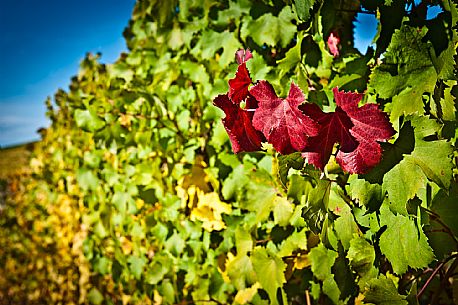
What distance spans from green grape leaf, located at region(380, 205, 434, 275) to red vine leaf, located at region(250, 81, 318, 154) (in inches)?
13.5

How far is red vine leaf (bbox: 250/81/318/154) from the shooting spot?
0.88 metres

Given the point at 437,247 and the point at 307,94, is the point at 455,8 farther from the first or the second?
the point at 437,247

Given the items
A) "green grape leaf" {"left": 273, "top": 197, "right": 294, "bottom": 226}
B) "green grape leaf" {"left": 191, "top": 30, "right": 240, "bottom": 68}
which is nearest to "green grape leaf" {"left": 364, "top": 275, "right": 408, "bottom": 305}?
"green grape leaf" {"left": 273, "top": 197, "right": 294, "bottom": 226}

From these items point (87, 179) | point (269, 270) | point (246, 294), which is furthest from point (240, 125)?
point (87, 179)

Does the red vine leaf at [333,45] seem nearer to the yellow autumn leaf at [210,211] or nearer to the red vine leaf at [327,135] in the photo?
the red vine leaf at [327,135]

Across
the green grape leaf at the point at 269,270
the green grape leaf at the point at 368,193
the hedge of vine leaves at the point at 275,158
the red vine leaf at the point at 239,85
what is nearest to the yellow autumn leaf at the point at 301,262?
the hedge of vine leaves at the point at 275,158

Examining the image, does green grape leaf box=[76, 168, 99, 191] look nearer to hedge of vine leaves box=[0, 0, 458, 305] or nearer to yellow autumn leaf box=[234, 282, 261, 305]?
hedge of vine leaves box=[0, 0, 458, 305]

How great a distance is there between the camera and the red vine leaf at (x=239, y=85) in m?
0.92

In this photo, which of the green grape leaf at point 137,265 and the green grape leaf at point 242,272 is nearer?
the green grape leaf at point 242,272

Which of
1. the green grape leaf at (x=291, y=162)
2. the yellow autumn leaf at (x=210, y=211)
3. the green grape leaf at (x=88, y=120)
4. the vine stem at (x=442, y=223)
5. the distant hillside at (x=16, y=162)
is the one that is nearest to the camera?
the green grape leaf at (x=291, y=162)

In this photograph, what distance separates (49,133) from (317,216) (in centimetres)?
424

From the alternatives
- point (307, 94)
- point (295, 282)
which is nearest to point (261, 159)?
point (307, 94)

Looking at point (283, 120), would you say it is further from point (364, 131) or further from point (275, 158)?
point (275, 158)

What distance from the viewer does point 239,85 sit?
3.03 ft
